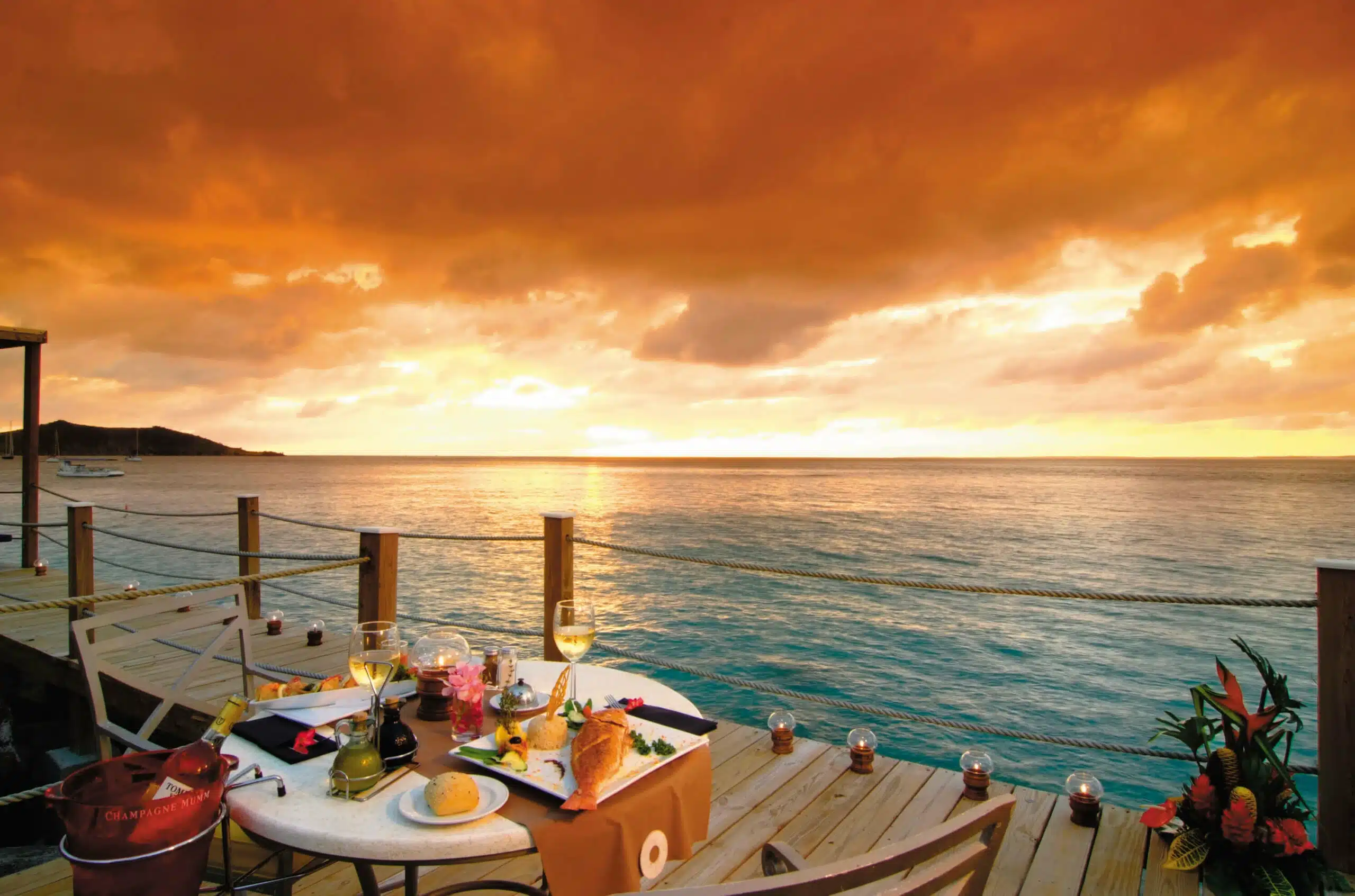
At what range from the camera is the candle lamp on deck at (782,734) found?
11.4 ft

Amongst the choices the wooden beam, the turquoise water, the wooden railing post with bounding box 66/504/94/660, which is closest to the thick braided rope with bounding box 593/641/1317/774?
the wooden railing post with bounding box 66/504/94/660

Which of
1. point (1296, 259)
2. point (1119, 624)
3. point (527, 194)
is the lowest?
point (1119, 624)

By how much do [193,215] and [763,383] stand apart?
60.7 meters

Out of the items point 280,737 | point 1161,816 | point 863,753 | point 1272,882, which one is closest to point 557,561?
point 863,753

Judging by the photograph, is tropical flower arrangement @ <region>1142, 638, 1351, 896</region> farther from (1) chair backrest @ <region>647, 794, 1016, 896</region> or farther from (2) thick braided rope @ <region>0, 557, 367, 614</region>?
(2) thick braided rope @ <region>0, 557, 367, 614</region>

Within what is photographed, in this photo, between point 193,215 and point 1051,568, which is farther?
point 1051,568

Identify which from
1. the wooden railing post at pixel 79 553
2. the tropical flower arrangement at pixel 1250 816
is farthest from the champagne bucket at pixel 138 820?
the wooden railing post at pixel 79 553

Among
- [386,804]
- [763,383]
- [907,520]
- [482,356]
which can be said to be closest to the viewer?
[386,804]

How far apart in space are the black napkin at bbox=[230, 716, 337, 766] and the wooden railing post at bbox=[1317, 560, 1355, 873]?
3292mm

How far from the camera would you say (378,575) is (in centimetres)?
365

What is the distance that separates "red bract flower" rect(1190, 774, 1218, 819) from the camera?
8.09ft

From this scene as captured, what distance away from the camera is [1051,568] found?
18.3 meters

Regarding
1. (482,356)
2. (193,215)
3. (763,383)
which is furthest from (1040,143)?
(763,383)

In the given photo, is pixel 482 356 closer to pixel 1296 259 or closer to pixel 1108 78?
pixel 1108 78
